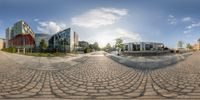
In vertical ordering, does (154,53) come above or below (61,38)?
below

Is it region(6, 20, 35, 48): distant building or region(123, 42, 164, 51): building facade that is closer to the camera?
region(6, 20, 35, 48): distant building

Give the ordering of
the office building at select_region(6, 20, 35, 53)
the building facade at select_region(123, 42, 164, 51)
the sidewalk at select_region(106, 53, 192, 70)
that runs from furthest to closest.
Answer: the building facade at select_region(123, 42, 164, 51) < the office building at select_region(6, 20, 35, 53) < the sidewalk at select_region(106, 53, 192, 70)

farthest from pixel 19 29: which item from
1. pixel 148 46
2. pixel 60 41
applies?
pixel 60 41

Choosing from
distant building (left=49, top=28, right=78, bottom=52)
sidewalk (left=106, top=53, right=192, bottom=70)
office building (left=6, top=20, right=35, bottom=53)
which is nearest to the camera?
sidewalk (left=106, top=53, right=192, bottom=70)

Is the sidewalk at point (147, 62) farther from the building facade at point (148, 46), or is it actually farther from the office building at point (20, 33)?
the office building at point (20, 33)

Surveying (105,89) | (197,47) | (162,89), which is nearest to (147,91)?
(162,89)

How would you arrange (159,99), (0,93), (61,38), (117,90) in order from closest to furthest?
1. (159,99)
2. (0,93)
3. (117,90)
4. (61,38)

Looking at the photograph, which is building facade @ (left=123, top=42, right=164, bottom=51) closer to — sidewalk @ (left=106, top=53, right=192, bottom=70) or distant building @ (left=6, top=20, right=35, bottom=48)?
sidewalk @ (left=106, top=53, right=192, bottom=70)

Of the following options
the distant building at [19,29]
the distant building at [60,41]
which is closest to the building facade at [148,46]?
the distant building at [19,29]

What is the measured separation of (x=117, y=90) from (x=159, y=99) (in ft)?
3.33

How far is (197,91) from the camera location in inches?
146

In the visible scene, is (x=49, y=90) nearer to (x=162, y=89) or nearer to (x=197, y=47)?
(x=162, y=89)

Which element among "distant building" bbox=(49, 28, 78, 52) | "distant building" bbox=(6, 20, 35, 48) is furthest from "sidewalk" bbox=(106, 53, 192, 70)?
"distant building" bbox=(49, 28, 78, 52)

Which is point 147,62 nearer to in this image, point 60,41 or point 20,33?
point 20,33
